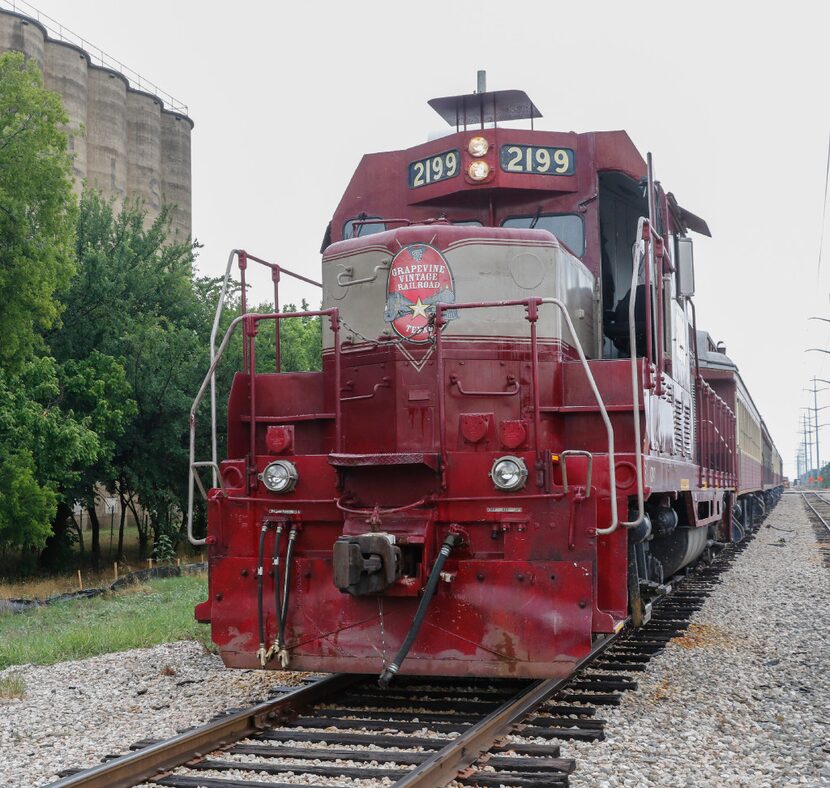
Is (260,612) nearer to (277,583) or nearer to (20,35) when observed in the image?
(277,583)

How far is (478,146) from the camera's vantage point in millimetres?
7156

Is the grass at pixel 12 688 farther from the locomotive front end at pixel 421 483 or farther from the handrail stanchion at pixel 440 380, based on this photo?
the handrail stanchion at pixel 440 380

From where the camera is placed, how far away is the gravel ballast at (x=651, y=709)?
15.6ft

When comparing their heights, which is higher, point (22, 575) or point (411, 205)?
point (411, 205)

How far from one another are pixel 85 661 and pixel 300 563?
2.88m

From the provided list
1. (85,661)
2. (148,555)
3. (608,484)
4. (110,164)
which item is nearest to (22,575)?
(148,555)

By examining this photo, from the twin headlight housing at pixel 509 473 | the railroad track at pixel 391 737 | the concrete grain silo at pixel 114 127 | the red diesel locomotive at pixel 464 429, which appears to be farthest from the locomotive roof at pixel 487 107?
the concrete grain silo at pixel 114 127

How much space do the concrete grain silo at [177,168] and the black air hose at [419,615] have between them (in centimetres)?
4190

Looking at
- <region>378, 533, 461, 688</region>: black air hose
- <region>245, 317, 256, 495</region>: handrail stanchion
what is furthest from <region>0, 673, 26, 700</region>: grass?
<region>378, 533, 461, 688</region>: black air hose

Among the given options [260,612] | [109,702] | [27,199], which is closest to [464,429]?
A: [260,612]

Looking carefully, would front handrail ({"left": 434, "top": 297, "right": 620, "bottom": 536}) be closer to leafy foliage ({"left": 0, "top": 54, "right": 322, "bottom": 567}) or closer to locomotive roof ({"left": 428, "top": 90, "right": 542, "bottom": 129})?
locomotive roof ({"left": 428, "top": 90, "right": 542, "bottom": 129})

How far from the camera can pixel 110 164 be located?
138 feet

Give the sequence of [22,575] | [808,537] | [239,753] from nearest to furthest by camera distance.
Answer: [239,753] → [22,575] → [808,537]

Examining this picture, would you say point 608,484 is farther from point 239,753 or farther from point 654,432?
point 239,753
